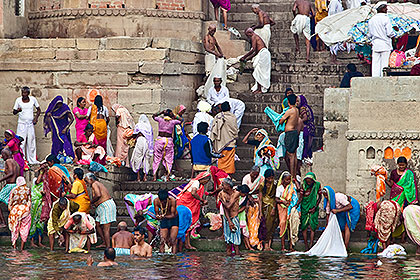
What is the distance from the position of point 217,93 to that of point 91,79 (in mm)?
2104

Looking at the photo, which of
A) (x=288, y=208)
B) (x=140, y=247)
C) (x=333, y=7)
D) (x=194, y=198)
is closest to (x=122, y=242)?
(x=140, y=247)

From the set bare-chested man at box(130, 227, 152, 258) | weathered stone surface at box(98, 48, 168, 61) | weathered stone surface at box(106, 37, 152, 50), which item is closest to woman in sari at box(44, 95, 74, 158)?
weathered stone surface at box(98, 48, 168, 61)

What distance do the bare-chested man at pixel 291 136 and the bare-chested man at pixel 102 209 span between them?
280 cm

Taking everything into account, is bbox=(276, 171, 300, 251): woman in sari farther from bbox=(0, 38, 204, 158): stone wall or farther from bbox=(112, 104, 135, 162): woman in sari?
bbox=(0, 38, 204, 158): stone wall

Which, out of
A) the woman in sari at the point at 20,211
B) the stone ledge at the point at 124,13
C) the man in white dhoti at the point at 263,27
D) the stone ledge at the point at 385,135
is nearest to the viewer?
the woman in sari at the point at 20,211

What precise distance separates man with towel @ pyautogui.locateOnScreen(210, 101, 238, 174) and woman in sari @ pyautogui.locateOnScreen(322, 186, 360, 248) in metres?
2.22

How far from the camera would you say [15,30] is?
63.6 feet

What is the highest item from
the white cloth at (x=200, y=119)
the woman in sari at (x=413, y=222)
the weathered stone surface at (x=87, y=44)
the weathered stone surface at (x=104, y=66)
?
the weathered stone surface at (x=87, y=44)

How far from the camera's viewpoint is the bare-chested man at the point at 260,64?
18.5 m

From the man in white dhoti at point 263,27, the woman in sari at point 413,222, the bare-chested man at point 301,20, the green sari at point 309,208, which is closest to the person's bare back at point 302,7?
the bare-chested man at point 301,20

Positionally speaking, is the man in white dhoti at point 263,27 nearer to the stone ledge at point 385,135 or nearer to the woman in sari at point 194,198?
the stone ledge at point 385,135

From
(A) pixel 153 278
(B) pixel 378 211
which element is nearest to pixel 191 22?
(B) pixel 378 211

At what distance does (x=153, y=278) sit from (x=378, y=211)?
3588mm

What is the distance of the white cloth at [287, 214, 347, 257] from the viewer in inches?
571
